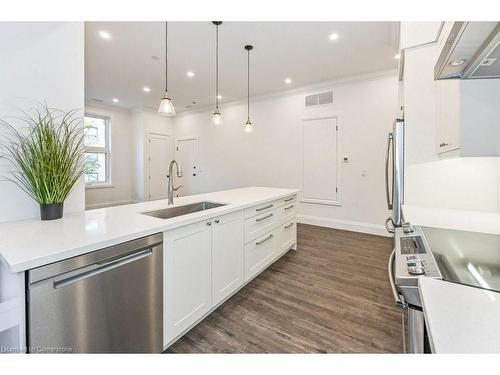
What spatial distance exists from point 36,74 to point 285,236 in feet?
8.93

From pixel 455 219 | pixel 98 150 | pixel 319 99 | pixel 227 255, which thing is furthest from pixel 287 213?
pixel 98 150

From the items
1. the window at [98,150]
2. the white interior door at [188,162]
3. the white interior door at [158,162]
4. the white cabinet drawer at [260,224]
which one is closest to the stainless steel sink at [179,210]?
the white cabinet drawer at [260,224]

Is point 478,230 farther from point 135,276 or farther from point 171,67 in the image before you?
point 171,67

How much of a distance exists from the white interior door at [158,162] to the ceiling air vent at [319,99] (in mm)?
4680

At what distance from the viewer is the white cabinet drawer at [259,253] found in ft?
7.25

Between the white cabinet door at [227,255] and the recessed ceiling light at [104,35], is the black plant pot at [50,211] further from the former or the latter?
the recessed ceiling light at [104,35]

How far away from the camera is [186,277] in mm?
1547

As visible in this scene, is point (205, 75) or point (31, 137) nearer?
point (31, 137)

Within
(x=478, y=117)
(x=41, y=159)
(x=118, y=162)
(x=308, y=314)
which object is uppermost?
(x=118, y=162)

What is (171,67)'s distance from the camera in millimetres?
3988

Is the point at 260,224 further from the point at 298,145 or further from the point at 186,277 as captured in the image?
the point at 298,145

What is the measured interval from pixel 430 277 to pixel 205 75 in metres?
4.57

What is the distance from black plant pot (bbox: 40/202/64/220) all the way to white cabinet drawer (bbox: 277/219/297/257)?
205cm
